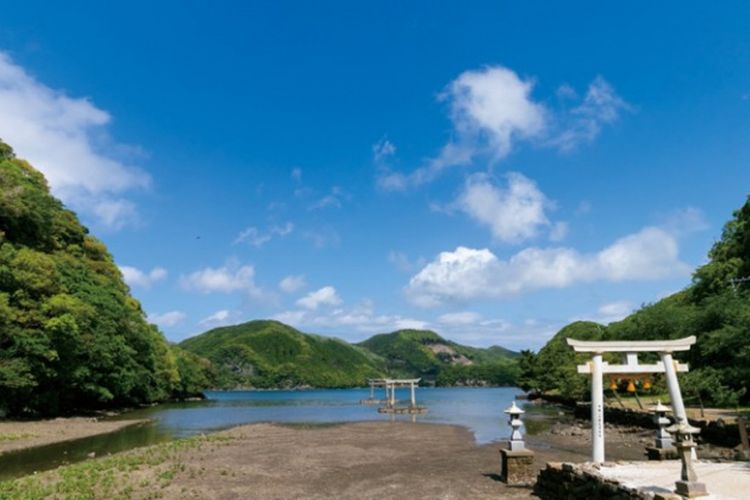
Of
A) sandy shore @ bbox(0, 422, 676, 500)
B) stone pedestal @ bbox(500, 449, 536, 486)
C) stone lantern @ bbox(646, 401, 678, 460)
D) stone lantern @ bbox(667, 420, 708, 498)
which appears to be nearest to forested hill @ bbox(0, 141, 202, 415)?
sandy shore @ bbox(0, 422, 676, 500)

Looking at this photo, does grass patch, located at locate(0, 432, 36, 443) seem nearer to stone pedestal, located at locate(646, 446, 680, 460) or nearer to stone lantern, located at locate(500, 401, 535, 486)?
stone lantern, located at locate(500, 401, 535, 486)

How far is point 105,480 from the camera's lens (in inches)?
559

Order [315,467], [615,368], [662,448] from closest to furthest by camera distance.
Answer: [615,368] → [662,448] → [315,467]

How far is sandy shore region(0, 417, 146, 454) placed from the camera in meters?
23.3

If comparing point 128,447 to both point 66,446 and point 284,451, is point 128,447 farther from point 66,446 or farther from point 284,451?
point 284,451

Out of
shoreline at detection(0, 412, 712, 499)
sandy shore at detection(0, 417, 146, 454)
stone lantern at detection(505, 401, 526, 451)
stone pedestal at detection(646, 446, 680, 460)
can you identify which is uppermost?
stone lantern at detection(505, 401, 526, 451)

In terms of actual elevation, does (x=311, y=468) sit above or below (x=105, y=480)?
below

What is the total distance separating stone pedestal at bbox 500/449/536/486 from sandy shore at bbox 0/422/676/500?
0.43 m

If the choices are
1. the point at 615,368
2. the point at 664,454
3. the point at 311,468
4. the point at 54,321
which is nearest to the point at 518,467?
the point at 615,368

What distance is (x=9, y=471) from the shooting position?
55.1 feet

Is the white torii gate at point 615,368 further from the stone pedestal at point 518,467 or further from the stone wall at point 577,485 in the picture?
the stone pedestal at point 518,467

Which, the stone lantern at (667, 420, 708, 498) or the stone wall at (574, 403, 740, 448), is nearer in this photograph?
the stone lantern at (667, 420, 708, 498)

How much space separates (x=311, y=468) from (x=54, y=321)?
81.7 feet

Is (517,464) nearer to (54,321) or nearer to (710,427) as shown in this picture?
(710,427)
